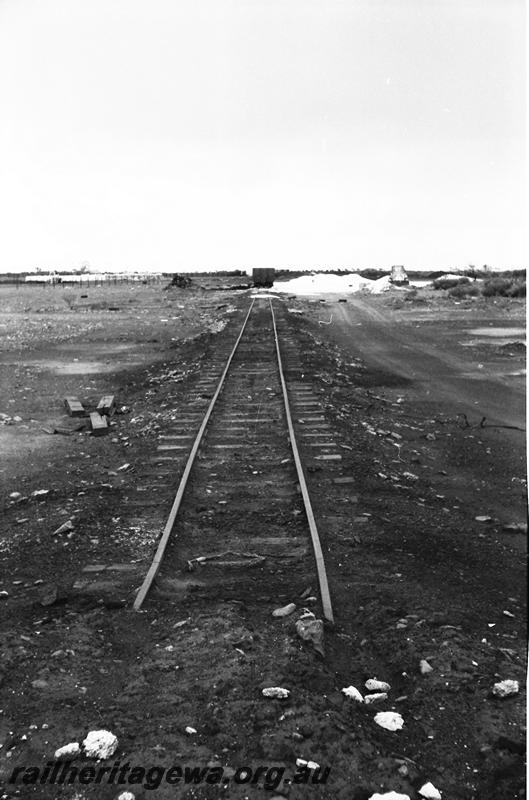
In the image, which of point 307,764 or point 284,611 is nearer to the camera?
point 307,764

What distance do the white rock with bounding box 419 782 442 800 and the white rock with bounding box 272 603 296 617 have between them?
1.57m

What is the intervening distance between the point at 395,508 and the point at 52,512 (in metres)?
3.54

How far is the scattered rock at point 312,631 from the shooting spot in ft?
12.1

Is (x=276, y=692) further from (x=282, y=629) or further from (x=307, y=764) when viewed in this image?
(x=282, y=629)

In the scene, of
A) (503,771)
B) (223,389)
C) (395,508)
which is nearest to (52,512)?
(395,508)

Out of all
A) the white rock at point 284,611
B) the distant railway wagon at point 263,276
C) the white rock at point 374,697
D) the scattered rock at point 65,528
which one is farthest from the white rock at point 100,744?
the distant railway wagon at point 263,276

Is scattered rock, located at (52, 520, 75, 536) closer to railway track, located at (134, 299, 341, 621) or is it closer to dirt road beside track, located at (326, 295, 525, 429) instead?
railway track, located at (134, 299, 341, 621)

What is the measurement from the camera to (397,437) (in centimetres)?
884

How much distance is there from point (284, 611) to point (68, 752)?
1.71m

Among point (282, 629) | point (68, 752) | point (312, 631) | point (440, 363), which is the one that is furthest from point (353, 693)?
point (440, 363)

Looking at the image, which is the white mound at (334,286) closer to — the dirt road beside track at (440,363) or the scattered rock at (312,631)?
the dirt road beside track at (440,363)

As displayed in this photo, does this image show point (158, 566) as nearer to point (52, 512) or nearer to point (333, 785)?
point (52, 512)

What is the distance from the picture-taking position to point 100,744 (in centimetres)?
280

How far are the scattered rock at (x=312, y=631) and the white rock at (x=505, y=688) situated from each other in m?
1.00
